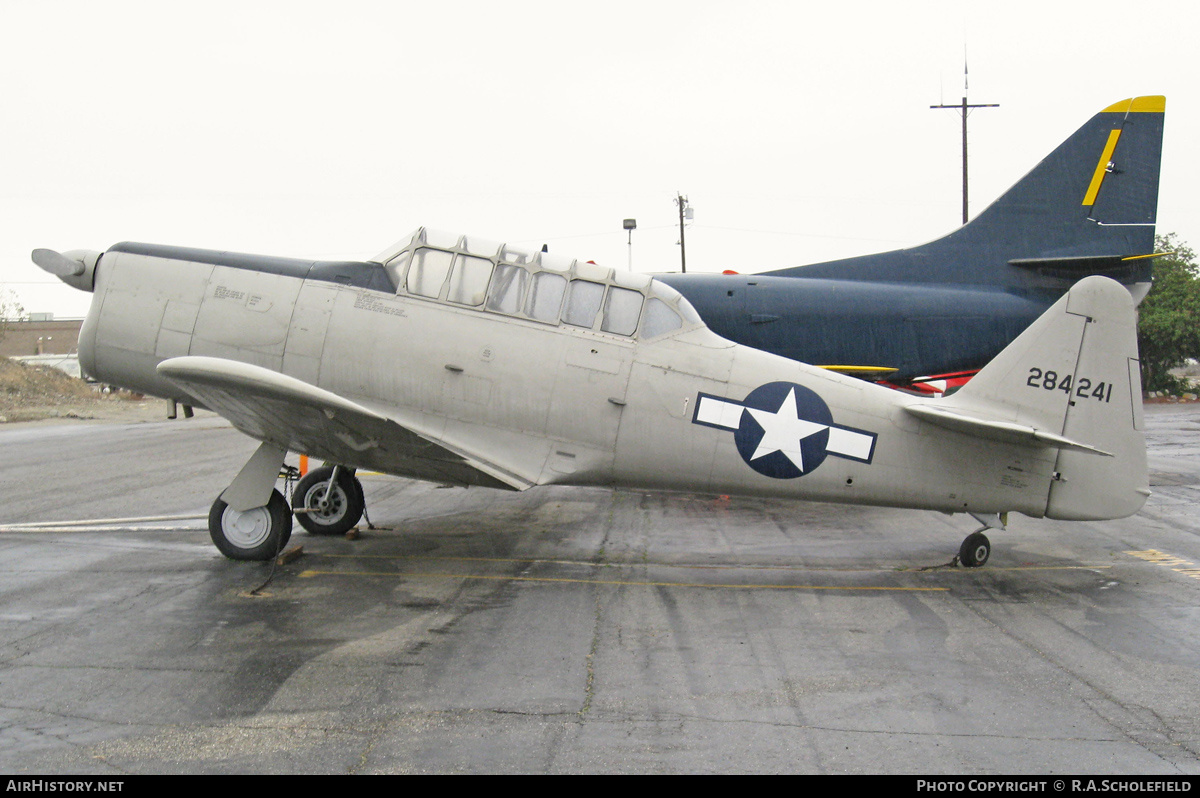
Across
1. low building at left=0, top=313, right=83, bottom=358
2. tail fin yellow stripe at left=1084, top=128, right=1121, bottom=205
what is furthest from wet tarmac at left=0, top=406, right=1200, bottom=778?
low building at left=0, top=313, right=83, bottom=358

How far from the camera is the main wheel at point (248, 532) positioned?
7691 millimetres

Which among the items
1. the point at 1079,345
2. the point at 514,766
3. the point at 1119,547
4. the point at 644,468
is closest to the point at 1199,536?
the point at 1119,547

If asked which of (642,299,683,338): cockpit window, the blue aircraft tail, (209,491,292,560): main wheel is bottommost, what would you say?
(209,491,292,560): main wheel

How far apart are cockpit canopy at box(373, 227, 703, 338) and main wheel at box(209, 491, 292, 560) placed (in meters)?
2.50

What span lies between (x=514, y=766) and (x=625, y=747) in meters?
0.59

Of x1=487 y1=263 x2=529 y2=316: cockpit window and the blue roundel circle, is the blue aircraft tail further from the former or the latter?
x1=487 y1=263 x2=529 y2=316: cockpit window

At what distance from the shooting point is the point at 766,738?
430 cm

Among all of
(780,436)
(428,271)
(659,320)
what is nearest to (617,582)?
(780,436)

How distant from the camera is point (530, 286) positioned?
7.79 meters

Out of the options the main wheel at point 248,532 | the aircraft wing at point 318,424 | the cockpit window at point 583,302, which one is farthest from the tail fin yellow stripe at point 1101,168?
the main wheel at point 248,532

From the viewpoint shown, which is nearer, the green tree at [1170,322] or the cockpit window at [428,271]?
the cockpit window at [428,271]

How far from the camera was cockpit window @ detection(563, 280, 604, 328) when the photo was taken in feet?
25.5

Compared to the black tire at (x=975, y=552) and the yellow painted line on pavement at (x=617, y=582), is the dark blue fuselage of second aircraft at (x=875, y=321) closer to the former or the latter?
the black tire at (x=975, y=552)

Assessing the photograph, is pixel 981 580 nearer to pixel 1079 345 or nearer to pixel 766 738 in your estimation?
pixel 1079 345
